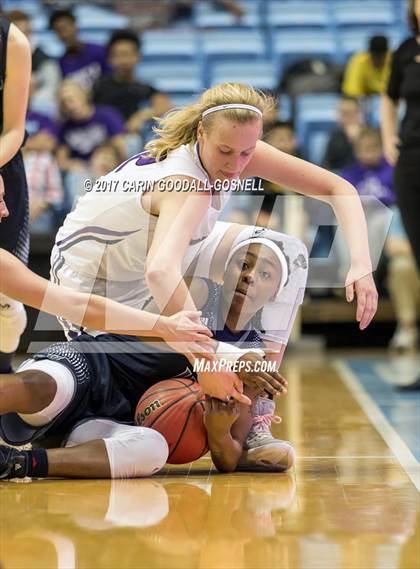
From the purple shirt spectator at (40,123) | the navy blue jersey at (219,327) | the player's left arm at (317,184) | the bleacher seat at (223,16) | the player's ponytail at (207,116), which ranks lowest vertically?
the purple shirt spectator at (40,123)

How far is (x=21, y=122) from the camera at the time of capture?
12.6 feet

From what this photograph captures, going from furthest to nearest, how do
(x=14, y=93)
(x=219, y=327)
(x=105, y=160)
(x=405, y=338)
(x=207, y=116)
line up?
(x=405, y=338), (x=105, y=160), (x=14, y=93), (x=219, y=327), (x=207, y=116)

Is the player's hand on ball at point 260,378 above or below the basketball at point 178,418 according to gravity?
above

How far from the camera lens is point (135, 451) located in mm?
3211

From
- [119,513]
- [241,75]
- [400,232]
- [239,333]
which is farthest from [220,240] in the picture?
[241,75]

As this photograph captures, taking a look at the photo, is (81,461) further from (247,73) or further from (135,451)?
(247,73)

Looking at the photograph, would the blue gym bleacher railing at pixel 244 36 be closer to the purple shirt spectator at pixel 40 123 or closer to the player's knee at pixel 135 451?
the purple shirt spectator at pixel 40 123

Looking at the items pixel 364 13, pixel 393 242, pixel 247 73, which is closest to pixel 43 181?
pixel 393 242

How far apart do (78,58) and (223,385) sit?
703 cm

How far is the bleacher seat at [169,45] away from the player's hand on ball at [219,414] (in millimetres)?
8009

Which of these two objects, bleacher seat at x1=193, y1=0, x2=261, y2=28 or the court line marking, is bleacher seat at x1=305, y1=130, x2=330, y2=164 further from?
the court line marking

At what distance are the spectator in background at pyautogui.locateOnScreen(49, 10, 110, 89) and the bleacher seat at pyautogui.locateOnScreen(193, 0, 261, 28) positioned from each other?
1.96 m

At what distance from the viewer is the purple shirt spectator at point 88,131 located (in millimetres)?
8055

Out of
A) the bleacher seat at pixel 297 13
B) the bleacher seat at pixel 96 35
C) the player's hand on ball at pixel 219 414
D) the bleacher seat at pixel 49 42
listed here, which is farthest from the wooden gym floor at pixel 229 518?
the bleacher seat at pixel 297 13
